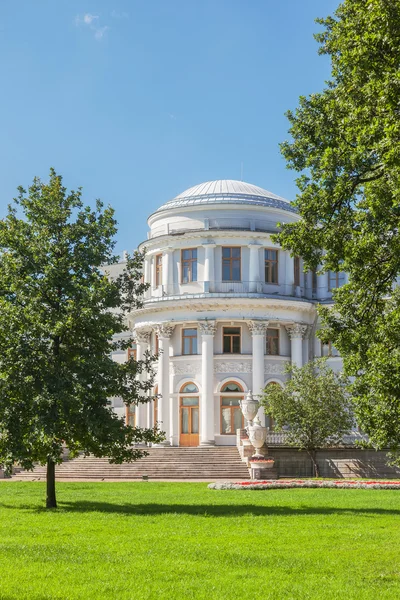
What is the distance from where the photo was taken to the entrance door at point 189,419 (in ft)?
164

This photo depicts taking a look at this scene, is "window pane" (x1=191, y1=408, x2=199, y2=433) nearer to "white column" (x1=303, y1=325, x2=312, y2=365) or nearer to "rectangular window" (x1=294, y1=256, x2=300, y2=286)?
"white column" (x1=303, y1=325, x2=312, y2=365)

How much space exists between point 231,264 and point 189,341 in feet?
17.6

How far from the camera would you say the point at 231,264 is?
168 ft

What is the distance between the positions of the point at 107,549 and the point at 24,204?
12.0 m

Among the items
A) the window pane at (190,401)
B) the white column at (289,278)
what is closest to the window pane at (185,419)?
the window pane at (190,401)

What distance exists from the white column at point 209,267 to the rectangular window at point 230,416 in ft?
22.3

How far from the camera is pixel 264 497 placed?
25.7 meters

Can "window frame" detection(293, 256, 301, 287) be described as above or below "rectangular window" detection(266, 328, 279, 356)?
above

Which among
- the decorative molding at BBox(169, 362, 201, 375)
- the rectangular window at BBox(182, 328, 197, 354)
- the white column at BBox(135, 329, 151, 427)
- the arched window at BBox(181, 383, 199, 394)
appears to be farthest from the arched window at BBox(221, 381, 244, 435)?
the white column at BBox(135, 329, 151, 427)

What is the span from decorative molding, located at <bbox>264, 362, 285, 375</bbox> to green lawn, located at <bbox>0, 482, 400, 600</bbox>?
26.3 meters

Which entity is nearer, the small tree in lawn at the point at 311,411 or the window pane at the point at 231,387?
the small tree in lawn at the point at 311,411

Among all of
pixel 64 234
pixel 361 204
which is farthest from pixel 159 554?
pixel 64 234

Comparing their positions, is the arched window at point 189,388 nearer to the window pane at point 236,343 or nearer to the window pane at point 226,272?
the window pane at point 236,343

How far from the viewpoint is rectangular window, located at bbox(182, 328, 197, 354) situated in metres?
51.0
